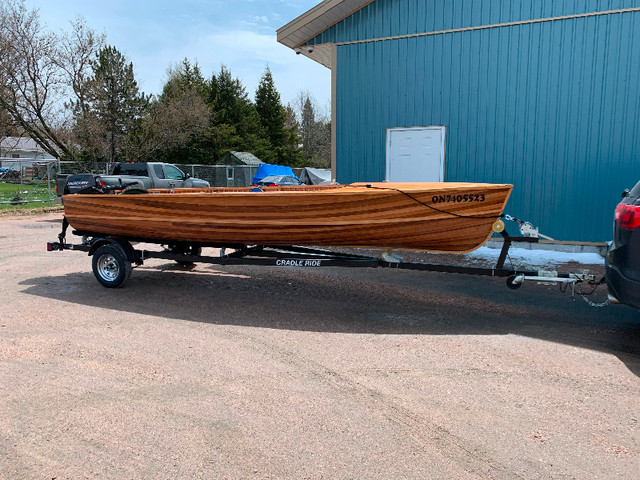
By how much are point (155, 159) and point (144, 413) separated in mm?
31708

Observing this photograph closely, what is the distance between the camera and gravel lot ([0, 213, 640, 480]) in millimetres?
2807

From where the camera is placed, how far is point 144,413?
3324mm

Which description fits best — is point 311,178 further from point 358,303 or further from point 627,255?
point 627,255

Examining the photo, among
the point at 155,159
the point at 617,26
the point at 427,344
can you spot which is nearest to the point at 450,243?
the point at 427,344

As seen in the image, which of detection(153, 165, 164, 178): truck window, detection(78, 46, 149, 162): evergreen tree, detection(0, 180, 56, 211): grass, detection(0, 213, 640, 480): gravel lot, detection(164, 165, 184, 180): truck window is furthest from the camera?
detection(78, 46, 149, 162): evergreen tree

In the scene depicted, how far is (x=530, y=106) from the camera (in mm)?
9711

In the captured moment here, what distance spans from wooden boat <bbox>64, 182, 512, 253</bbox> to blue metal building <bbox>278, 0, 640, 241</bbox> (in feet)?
16.3

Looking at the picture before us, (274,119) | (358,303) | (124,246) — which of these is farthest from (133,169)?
(274,119)

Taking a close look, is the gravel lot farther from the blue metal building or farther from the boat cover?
Answer: the boat cover

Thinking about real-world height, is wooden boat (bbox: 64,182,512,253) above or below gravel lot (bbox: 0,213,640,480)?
above

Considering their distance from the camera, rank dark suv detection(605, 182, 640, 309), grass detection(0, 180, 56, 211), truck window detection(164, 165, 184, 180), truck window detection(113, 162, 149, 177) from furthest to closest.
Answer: grass detection(0, 180, 56, 211), truck window detection(164, 165, 184, 180), truck window detection(113, 162, 149, 177), dark suv detection(605, 182, 640, 309)

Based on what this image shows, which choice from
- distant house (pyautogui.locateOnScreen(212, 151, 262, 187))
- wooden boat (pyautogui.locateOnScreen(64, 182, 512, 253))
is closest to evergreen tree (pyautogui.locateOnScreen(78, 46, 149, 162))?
distant house (pyautogui.locateOnScreen(212, 151, 262, 187))

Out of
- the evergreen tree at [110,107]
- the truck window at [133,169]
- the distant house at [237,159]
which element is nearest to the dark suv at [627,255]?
the truck window at [133,169]

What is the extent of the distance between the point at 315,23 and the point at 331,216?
698cm
